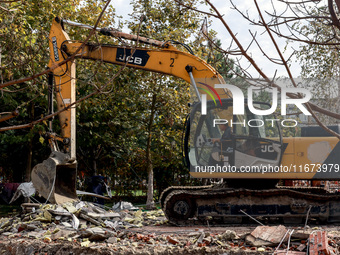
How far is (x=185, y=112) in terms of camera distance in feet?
54.5

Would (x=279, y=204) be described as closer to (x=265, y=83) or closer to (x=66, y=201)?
(x=66, y=201)

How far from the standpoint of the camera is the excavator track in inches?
411

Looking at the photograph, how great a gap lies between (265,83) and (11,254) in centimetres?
635

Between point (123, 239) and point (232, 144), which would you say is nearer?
point (123, 239)

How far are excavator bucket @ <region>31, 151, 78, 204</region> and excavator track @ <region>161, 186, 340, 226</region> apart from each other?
2233mm

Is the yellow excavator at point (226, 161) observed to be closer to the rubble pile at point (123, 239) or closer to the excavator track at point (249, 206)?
the excavator track at point (249, 206)

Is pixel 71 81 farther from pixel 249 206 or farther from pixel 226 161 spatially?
pixel 249 206

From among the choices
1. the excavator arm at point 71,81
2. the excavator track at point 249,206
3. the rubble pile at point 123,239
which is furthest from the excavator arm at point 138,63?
the excavator track at point 249,206

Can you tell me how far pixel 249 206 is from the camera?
10539mm

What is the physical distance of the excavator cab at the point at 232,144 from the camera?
1003 cm

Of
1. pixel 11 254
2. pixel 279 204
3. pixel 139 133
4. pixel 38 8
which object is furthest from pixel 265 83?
pixel 139 133

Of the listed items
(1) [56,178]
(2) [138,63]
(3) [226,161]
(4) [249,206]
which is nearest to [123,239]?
(3) [226,161]

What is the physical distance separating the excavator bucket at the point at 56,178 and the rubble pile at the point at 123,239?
0.39m

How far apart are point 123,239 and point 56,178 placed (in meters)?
3.07
